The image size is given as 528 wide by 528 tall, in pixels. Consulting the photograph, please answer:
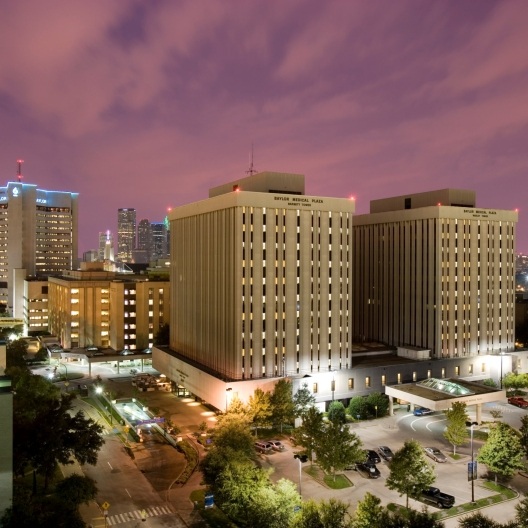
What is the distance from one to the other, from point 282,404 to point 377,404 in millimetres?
15804

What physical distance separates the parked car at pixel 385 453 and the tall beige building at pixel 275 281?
2087 centimetres

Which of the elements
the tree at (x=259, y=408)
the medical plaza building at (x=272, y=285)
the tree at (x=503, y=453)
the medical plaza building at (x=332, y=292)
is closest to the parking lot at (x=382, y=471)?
the tree at (x=503, y=453)

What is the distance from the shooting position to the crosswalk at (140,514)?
160 ft

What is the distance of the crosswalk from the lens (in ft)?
160

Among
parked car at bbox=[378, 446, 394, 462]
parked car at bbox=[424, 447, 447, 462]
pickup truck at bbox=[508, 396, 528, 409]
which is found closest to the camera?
parked car at bbox=[424, 447, 447, 462]

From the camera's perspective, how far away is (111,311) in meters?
135

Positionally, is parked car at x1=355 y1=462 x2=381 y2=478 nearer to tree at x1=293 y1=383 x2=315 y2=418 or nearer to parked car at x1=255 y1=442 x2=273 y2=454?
parked car at x1=255 y1=442 x2=273 y2=454

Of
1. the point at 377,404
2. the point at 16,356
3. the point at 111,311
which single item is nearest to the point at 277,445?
the point at 377,404

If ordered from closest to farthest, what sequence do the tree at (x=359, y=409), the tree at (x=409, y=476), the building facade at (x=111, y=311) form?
the tree at (x=409, y=476) → the tree at (x=359, y=409) → the building facade at (x=111, y=311)

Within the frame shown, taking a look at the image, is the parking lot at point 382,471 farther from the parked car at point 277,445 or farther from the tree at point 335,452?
the tree at point 335,452

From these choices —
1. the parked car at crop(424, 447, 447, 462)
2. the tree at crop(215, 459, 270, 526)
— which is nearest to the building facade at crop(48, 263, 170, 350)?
the parked car at crop(424, 447, 447, 462)

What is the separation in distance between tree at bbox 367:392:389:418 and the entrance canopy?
1652 millimetres

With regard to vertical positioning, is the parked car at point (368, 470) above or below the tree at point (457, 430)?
below

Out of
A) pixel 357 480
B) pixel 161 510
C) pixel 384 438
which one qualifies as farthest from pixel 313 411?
pixel 161 510
